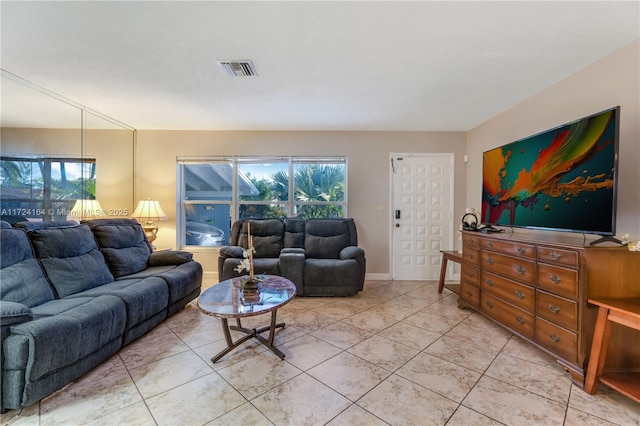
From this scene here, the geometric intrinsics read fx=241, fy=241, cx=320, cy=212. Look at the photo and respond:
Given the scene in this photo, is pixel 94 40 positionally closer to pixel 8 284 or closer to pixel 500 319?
pixel 8 284

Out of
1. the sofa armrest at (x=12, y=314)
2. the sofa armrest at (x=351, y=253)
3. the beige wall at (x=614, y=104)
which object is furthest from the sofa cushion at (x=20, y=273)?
the beige wall at (x=614, y=104)

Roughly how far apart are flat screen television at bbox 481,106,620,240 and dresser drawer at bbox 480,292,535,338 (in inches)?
30.3

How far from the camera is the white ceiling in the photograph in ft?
4.99

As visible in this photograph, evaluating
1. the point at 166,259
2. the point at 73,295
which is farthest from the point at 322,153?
the point at 73,295

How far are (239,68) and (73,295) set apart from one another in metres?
2.38

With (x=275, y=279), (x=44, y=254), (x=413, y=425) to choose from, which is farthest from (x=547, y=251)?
(x=44, y=254)

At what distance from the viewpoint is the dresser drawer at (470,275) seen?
2.58 m

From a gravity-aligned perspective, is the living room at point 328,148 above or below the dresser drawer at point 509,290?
above

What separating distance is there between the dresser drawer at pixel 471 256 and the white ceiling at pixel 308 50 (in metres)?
1.71

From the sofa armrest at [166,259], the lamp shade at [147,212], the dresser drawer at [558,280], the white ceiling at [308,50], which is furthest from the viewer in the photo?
the lamp shade at [147,212]

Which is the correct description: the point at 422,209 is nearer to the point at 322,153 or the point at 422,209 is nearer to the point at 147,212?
the point at 322,153

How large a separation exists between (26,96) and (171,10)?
2.38m

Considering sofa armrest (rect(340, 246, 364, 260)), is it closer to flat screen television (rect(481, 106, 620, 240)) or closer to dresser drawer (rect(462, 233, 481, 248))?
dresser drawer (rect(462, 233, 481, 248))

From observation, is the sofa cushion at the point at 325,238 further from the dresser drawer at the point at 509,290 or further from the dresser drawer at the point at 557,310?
the dresser drawer at the point at 557,310
